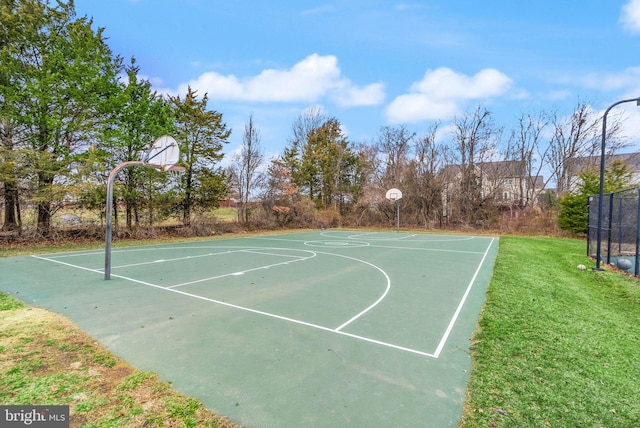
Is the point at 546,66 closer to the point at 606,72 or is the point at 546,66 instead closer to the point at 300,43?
the point at 606,72

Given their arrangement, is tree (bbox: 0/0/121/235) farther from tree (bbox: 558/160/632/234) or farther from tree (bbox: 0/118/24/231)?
tree (bbox: 558/160/632/234)

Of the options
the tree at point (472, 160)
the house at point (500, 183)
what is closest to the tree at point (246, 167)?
the house at point (500, 183)

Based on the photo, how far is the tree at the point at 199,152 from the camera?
16672 millimetres

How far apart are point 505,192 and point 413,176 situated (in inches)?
269

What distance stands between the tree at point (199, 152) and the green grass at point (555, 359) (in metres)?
15.4

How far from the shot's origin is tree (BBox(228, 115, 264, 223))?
1977 cm

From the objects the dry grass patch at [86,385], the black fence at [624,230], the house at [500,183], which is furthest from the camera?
the house at [500,183]

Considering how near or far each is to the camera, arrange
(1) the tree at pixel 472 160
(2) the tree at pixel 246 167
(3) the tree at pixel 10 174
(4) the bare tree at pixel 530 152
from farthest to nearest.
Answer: (4) the bare tree at pixel 530 152, (1) the tree at pixel 472 160, (2) the tree at pixel 246 167, (3) the tree at pixel 10 174

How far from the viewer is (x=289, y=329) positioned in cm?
370

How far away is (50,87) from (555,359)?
659 inches

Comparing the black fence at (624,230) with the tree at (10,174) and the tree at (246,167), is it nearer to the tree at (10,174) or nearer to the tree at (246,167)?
the tree at (246,167)

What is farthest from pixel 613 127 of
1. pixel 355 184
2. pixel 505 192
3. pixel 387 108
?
pixel 355 184

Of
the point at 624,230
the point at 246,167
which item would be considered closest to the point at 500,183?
the point at 624,230

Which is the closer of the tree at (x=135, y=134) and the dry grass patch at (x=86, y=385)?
the dry grass patch at (x=86, y=385)
